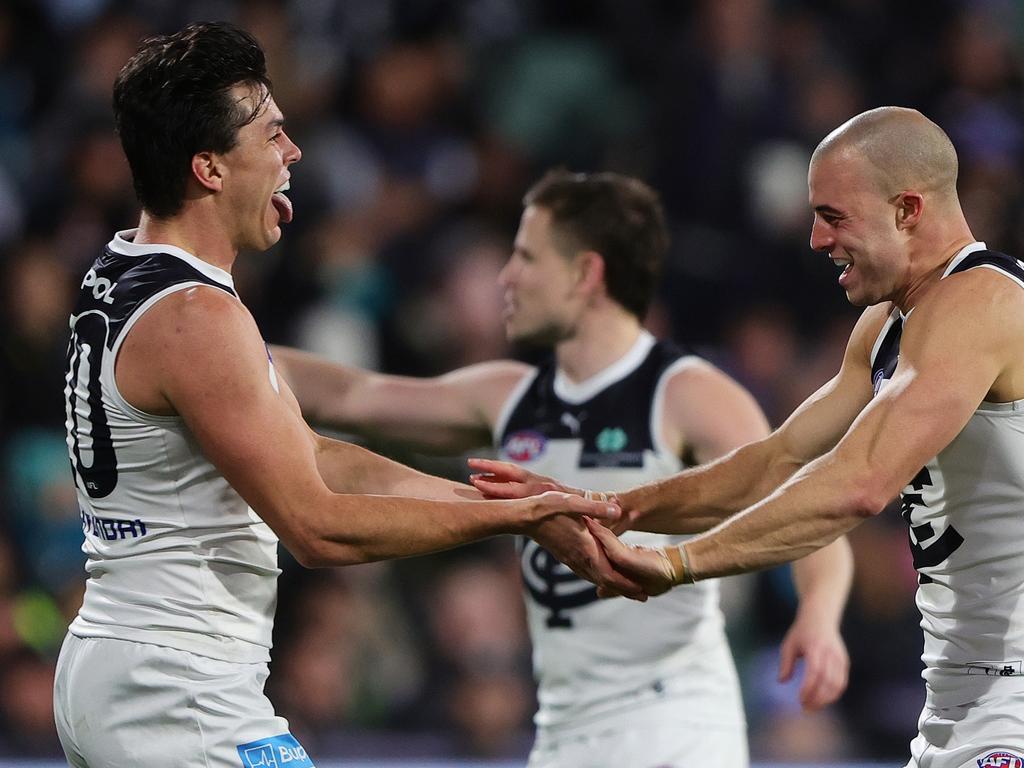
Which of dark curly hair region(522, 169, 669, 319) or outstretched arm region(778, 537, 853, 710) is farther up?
dark curly hair region(522, 169, 669, 319)

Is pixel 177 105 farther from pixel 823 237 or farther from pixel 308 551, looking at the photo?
pixel 823 237

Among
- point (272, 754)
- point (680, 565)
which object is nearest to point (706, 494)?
point (680, 565)

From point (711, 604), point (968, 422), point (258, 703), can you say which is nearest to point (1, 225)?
point (711, 604)

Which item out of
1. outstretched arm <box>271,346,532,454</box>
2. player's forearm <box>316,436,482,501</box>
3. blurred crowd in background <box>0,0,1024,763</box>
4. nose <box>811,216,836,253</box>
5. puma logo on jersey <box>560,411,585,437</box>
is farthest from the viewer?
blurred crowd in background <box>0,0,1024,763</box>

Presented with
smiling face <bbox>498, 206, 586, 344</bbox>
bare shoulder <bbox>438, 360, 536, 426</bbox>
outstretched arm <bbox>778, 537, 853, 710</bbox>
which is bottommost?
outstretched arm <bbox>778, 537, 853, 710</bbox>

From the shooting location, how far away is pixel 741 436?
4945 mm

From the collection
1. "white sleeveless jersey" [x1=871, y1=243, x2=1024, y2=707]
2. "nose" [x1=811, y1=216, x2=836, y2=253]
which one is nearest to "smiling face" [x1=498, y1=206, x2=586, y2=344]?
"nose" [x1=811, y1=216, x2=836, y2=253]

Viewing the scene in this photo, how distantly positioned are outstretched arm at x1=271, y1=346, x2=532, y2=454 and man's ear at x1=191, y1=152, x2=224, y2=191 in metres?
1.70

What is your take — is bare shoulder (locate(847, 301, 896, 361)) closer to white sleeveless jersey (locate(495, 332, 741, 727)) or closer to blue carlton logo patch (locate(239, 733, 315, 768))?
white sleeveless jersey (locate(495, 332, 741, 727))

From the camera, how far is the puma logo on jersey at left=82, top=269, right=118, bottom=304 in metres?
3.57

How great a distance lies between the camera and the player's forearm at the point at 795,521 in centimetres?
368

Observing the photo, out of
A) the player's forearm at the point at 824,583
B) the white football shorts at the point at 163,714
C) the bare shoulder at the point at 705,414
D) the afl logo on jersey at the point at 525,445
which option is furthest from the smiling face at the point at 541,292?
the white football shorts at the point at 163,714

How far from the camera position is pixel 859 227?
3.92 m

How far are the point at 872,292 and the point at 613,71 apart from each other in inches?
221
